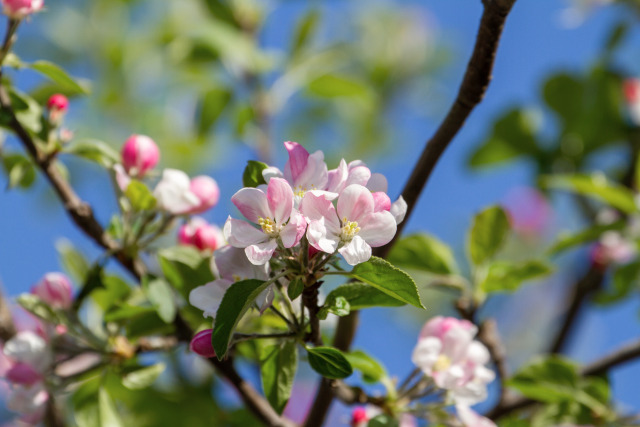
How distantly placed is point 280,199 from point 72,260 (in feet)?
2.49

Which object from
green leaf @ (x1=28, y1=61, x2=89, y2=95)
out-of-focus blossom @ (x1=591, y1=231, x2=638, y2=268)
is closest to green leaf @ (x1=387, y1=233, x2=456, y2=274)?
green leaf @ (x1=28, y1=61, x2=89, y2=95)

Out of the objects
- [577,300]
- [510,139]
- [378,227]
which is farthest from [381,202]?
[510,139]

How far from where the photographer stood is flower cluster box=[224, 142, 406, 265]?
778 mm

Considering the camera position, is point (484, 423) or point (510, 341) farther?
point (510, 341)

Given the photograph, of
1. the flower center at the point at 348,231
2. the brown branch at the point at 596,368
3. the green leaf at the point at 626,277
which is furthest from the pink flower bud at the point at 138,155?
the green leaf at the point at 626,277

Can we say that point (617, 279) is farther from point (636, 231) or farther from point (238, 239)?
point (238, 239)

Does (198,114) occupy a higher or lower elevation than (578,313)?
higher

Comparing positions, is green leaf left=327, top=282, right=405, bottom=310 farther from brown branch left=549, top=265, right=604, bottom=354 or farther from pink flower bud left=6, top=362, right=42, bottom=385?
brown branch left=549, top=265, right=604, bottom=354

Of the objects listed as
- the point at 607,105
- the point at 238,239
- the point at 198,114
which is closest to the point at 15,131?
the point at 238,239

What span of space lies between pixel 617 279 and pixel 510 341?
156 centimetres

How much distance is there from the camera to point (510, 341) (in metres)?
3.25

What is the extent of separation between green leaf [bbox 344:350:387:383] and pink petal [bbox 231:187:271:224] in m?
0.33

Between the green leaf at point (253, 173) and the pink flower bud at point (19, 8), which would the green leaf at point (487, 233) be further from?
the pink flower bud at point (19, 8)

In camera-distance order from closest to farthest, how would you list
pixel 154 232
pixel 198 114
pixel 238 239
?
pixel 238 239
pixel 154 232
pixel 198 114
